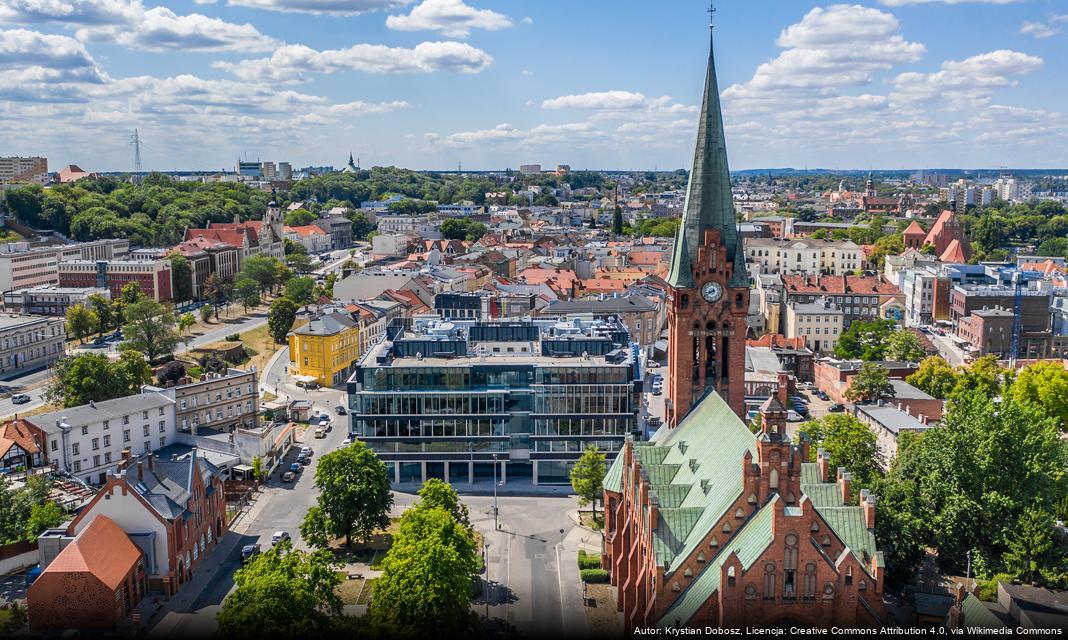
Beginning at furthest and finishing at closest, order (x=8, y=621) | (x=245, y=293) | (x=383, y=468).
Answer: (x=245, y=293) → (x=383, y=468) → (x=8, y=621)

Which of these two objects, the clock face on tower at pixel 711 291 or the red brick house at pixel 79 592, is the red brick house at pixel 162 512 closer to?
the red brick house at pixel 79 592

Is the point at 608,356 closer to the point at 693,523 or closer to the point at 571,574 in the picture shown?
the point at 571,574

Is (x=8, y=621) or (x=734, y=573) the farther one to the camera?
(x=8, y=621)

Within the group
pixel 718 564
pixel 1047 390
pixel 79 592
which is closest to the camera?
pixel 718 564

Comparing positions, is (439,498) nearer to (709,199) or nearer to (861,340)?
(709,199)

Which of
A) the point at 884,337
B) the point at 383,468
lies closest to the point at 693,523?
the point at 383,468

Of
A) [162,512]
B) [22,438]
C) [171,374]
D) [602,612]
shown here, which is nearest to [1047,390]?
[602,612]
